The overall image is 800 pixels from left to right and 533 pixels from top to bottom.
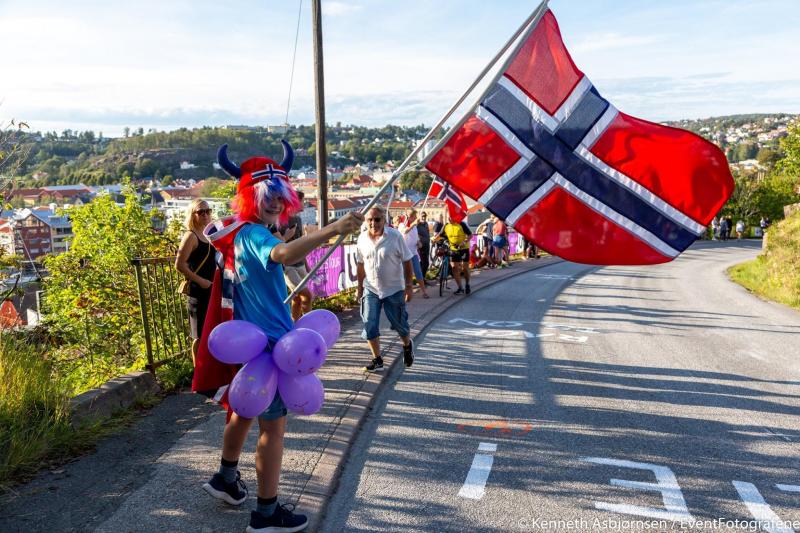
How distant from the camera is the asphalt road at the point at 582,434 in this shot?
4254mm

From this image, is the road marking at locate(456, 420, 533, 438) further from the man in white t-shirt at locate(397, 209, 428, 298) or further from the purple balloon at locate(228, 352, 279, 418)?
the man in white t-shirt at locate(397, 209, 428, 298)

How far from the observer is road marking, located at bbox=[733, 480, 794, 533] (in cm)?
402

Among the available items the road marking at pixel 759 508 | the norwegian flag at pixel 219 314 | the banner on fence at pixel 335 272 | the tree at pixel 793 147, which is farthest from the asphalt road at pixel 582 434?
the tree at pixel 793 147

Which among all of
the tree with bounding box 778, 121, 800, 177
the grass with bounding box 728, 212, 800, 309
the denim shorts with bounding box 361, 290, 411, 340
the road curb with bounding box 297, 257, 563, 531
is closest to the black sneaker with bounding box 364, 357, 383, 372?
the road curb with bounding box 297, 257, 563, 531

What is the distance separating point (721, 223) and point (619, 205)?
165ft

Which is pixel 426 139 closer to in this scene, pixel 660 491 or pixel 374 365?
pixel 660 491

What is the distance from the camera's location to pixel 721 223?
1966 inches

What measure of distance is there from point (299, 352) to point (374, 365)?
421 cm

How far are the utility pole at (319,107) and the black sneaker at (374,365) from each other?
6172 mm

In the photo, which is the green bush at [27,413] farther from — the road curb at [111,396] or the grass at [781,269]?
the grass at [781,269]

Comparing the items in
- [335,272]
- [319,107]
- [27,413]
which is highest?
[319,107]

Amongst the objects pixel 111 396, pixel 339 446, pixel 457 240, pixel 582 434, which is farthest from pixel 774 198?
pixel 111 396

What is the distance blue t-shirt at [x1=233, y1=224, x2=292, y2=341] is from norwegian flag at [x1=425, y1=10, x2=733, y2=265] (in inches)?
60.2

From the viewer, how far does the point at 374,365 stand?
770 centimetres
